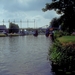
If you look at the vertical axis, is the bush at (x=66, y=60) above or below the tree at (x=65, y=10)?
below

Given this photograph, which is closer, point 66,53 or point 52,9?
point 66,53

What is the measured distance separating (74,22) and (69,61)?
645 cm

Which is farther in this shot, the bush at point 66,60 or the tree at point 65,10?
the tree at point 65,10

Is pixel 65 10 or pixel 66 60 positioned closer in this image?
pixel 66 60

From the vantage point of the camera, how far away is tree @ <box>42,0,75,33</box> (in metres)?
23.2

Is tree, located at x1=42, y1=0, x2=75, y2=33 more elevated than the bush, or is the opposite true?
tree, located at x1=42, y1=0, x2=75, y2=33

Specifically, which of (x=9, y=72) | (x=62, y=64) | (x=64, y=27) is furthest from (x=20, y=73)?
(x=64, y=27)

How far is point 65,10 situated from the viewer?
2358 centimetres

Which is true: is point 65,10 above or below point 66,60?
above

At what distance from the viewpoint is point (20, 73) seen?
69.1 feet

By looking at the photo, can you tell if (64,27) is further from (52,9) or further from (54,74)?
(54,74)

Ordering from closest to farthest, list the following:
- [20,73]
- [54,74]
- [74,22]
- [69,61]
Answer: [69,61] < [54,74] < [20,73] < [74,22]

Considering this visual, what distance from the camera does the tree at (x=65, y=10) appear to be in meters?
23.2

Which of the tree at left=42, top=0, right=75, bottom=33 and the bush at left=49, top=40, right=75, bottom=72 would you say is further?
the tree at left=42, top=0, right=75, bottom=33
